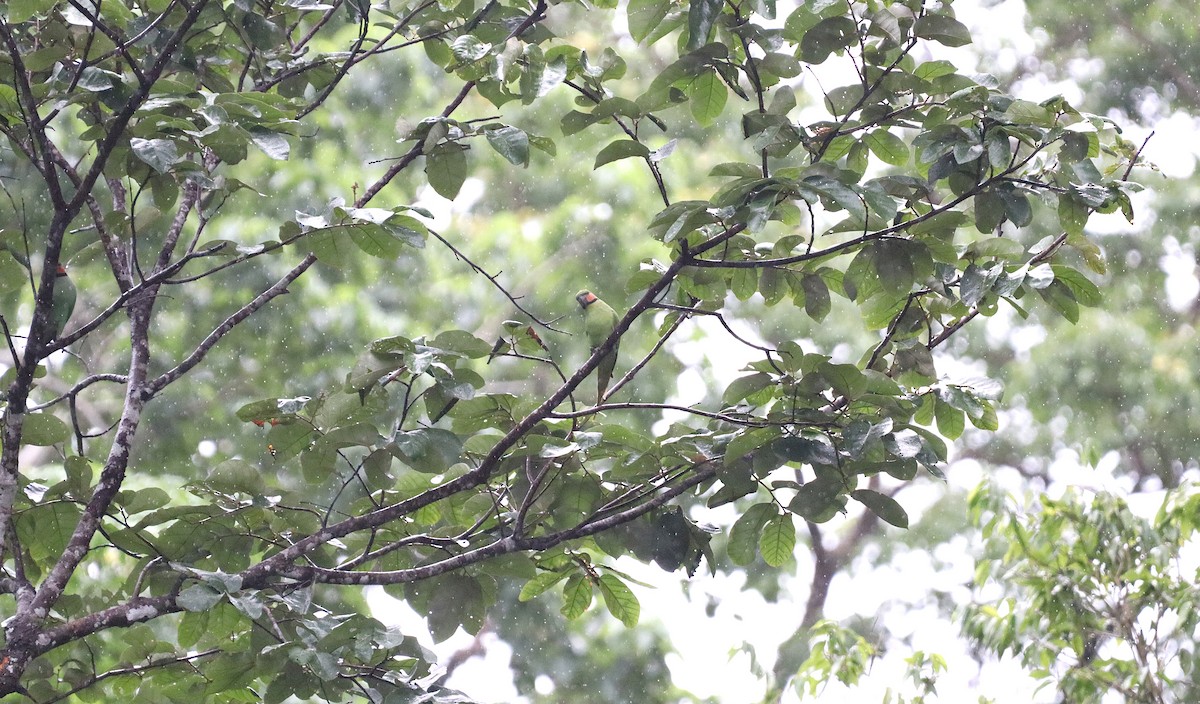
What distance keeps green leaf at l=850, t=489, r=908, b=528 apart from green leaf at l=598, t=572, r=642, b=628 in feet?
1.02

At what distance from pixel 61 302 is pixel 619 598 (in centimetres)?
71

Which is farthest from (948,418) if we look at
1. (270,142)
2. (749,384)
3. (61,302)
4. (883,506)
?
(61,302)

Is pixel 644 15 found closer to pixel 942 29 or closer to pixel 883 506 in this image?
pixel 942 29

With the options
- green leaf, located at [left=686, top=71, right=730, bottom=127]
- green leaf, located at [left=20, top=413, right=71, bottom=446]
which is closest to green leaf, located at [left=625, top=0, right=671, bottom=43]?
green leaf, located at [left=686, top=71, right=730, bottom=127]

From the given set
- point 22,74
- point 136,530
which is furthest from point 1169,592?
point 22,74

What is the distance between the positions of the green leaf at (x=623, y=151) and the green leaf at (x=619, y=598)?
493mm

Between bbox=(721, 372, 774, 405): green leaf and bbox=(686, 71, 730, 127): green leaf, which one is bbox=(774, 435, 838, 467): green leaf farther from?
bbox=(686, 71, 730, 127): green leaf

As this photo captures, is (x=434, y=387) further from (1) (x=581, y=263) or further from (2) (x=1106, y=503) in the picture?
(1) (x=581, y=263)

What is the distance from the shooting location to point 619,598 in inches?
52.7

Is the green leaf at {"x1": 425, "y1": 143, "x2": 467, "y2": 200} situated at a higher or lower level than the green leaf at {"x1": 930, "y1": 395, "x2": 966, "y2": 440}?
higher

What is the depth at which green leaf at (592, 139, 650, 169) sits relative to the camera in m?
1.12

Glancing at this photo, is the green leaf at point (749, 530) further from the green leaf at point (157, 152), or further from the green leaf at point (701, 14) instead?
the green leaf at point (157, 152)

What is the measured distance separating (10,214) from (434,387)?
2456 millimetres

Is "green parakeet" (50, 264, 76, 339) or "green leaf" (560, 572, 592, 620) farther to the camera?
"green leaf" (560, 572, 592, 620)
